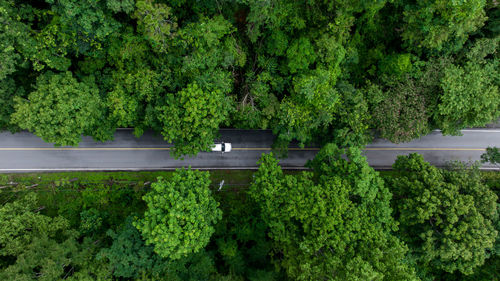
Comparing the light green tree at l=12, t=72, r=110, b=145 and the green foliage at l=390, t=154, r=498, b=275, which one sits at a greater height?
the light green tree at l=12, t=72, r=110, b=145

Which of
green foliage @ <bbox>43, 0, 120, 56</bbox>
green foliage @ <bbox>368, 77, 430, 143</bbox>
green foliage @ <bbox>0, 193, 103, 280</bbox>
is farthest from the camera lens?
green foliage @ <bbox>368, 77, 430, 143</bbox>

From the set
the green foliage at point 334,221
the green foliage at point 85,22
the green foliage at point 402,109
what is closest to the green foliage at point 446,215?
the green foliage at point 334,221

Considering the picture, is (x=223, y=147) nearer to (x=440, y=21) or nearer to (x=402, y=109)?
(x=402, y=109)

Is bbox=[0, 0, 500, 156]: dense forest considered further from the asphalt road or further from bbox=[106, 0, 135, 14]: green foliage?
the asphalt road

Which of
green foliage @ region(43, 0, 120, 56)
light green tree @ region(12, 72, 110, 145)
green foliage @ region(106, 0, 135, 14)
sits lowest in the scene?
light green tree @ region(12, 72, 110, 145)

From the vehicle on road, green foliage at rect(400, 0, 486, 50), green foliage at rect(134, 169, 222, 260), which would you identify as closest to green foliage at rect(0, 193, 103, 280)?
green foliage at rect(134, 169, 222, 260)

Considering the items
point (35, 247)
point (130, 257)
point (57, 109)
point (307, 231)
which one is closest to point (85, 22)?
point (57, 109)
